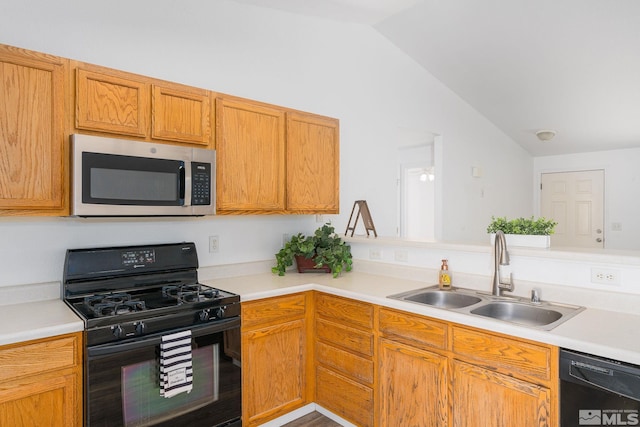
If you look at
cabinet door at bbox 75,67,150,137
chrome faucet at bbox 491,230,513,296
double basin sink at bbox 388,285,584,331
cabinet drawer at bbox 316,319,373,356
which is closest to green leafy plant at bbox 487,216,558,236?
chrome faucet at bbox 491,230,513,296

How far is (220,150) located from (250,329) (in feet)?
3.52

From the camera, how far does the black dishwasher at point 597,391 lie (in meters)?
1.38

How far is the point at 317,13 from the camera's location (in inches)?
133

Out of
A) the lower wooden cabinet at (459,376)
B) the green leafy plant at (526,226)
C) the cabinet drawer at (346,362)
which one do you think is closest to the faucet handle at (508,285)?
the green leafy plant at (526,226)

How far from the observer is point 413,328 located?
2.07 meters

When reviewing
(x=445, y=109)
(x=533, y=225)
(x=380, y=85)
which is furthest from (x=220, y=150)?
(x=445, y=109)

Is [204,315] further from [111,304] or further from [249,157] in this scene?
[249,157]

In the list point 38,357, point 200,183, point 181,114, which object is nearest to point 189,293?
point 200,183

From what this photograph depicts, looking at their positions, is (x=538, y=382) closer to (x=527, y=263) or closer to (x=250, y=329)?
(x=527, y=263)

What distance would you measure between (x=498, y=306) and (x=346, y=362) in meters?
0.93

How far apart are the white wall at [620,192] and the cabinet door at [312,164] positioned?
15.1ft

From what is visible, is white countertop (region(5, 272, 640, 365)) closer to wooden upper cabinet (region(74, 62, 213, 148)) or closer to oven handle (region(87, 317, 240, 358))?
oven handle (region(87, 317, 240, 358))

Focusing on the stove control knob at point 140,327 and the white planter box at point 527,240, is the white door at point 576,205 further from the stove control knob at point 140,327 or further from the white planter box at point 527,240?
the stove control knob at point 140,327

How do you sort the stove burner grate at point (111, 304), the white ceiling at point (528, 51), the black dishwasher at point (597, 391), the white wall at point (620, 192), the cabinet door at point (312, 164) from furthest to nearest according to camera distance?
1. the white wall at point (620, 192)
2. the white ceiling at point (528, 51)
3. the cabinet door at point (312, 164)
4. the stove burner grate at point (111, 304)
5. the black dishwasher at point (597, 391)
